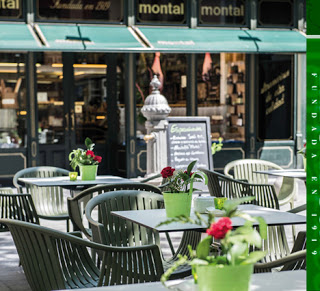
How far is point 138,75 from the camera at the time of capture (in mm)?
13867

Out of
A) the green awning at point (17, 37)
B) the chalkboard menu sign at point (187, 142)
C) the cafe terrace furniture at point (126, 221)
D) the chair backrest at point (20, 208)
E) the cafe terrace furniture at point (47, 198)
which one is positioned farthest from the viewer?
the green awning at point (17, 37)

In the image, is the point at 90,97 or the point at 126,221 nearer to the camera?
the point at 126,221

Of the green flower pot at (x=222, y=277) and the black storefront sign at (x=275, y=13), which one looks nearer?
the green flower pot at (x=222, y=277)

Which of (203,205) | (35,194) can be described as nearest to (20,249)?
(203,205)

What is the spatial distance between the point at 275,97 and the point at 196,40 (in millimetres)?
2304

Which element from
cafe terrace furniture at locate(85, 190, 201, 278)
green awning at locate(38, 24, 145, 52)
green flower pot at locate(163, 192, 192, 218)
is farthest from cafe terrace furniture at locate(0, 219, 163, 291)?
green awning at locate(38, 24, 145, 52)

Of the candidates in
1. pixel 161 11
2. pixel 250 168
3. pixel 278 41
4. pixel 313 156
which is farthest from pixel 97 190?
pixel 278 41

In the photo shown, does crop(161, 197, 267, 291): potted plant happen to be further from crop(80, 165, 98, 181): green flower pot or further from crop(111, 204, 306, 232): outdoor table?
crop(80, 165, 98, 181): green flower pot

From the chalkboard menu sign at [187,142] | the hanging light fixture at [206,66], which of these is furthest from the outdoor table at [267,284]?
the hanging light fixture at [206,66]

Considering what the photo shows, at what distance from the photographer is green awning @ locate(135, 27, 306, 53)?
13.3m

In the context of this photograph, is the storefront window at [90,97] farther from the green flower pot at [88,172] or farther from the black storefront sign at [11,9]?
the green flower pot at [88,172]

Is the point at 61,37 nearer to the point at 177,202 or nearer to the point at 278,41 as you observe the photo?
the point at 278,41

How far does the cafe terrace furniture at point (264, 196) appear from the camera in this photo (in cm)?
536

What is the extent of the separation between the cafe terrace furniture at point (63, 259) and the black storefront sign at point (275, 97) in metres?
11.3
